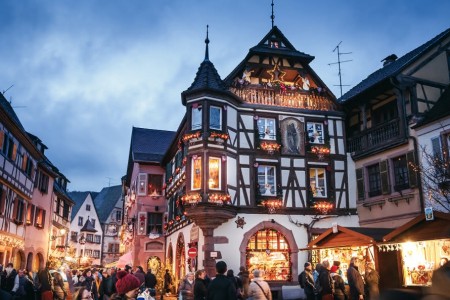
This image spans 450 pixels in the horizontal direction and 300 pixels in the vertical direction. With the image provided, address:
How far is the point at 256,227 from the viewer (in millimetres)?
23375

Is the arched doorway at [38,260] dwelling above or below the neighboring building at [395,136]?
below

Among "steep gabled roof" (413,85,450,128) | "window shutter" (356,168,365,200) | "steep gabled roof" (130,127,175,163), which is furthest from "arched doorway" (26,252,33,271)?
"steep gabled roof" (413,85,450,128)

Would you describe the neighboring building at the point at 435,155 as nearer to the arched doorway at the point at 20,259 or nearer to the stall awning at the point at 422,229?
the stall awning at the point at 422,229

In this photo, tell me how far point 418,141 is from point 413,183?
190 cm

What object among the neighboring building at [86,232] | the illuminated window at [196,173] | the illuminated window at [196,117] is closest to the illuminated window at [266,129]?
the illuminated window at [196,117]

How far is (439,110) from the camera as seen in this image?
20766mm

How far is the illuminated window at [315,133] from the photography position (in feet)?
83.9

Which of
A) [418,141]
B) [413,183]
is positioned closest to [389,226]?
[413,183]

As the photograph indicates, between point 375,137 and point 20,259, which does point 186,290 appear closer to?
point 375,137

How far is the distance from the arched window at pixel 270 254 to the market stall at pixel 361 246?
3.33 meters

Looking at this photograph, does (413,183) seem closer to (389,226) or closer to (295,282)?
(389,226)

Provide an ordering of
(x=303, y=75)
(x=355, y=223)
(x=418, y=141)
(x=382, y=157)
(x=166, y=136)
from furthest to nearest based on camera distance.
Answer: (x=166, y=136) → (x=303, y=75) → (x=355, y=223) → (x=382, y=157) → (x=418, y=141)

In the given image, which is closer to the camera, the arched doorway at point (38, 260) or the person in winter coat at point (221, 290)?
the person in winter coat at point (221, 290)

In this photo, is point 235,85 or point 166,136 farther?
point 166,136
